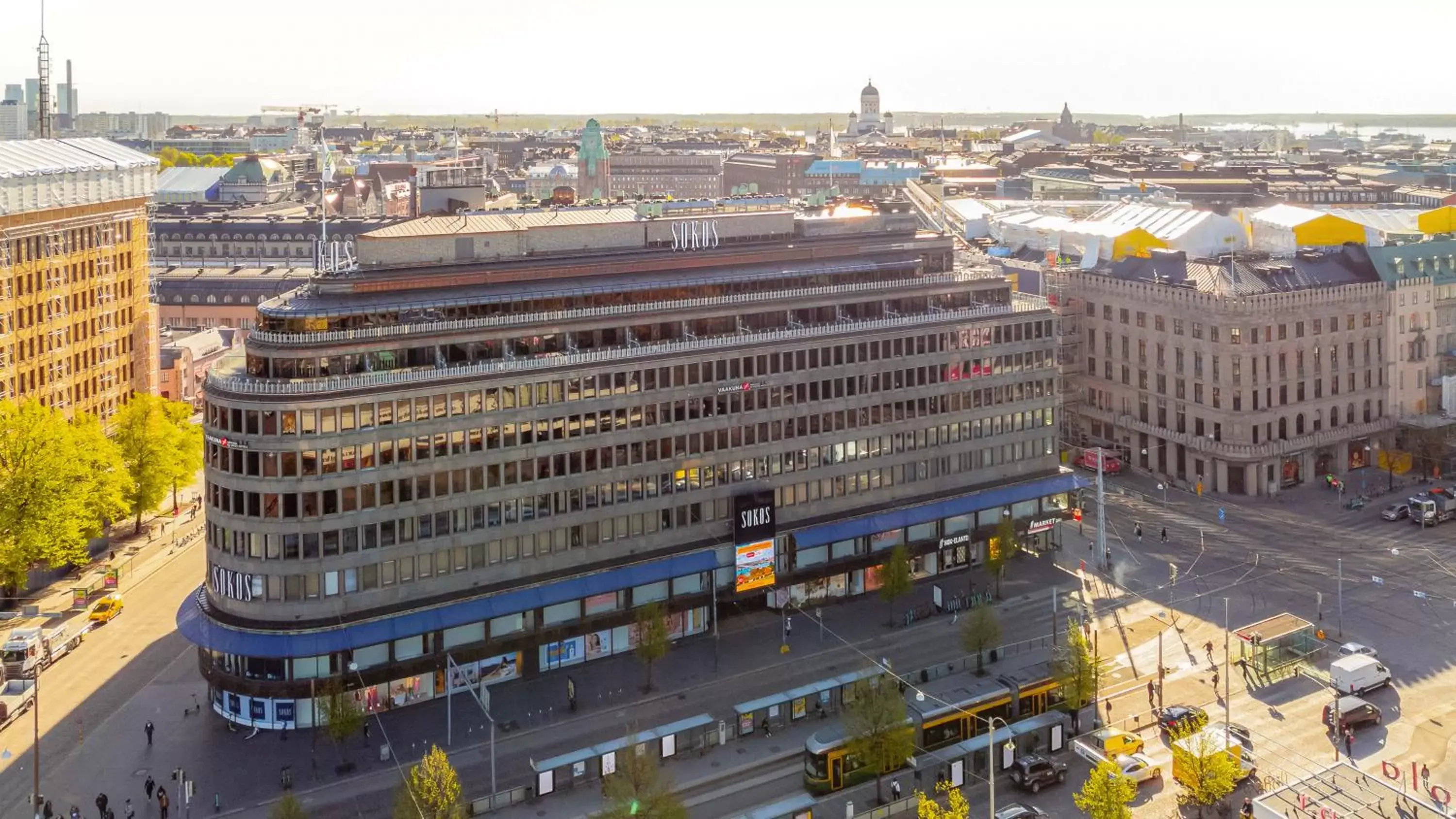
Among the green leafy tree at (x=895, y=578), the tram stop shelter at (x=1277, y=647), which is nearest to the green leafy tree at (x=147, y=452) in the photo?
the green leafy tree at (x=895, y=578)

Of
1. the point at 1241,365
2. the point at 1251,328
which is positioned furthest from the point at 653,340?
the point at 1251,328

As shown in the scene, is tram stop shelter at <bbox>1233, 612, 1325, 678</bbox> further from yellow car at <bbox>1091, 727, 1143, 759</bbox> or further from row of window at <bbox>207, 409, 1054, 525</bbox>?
row of window at <bbox>207, 409, 1054, 525</bbox>

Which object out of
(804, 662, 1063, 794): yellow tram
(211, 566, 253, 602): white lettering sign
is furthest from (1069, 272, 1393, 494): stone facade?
(211, 566, 253, 602): white lettering sign

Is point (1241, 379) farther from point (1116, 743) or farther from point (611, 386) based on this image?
point (611, 386)

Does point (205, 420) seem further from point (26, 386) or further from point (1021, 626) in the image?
point (1021, 626)

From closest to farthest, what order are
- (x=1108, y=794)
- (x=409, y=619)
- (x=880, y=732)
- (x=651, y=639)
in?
(x=1108, y=794), (x=880, y=732), (x=409, y=619), (x=651, y=639)
